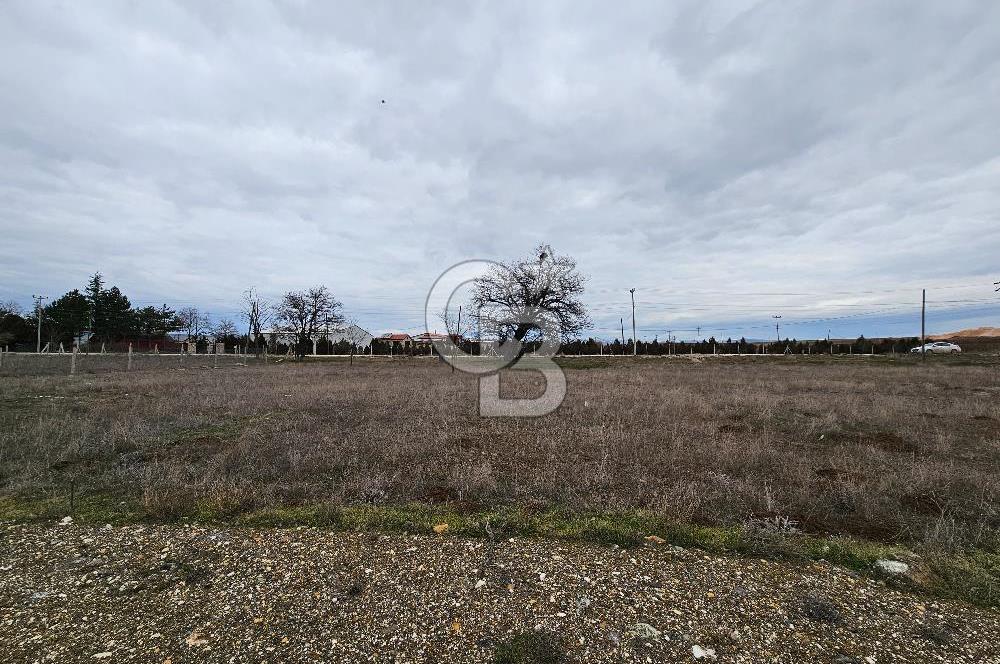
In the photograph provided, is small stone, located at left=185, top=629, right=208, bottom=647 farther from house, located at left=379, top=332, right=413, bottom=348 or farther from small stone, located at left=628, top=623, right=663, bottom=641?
house, located at left=379, top=332, right=413, bottom=348

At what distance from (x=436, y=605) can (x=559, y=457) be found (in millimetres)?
4158

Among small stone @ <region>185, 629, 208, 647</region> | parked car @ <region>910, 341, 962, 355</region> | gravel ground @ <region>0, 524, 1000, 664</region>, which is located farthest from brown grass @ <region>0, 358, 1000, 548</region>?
parked car @ <region>910, 341, 962, 355</region>

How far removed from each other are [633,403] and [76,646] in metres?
11.5

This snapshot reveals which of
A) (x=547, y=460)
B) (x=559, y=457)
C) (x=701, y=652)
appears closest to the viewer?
(x=701, y=652)

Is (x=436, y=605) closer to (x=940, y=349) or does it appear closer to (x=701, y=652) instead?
(x=701, y=652)

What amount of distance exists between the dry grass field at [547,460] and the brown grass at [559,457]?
35mm

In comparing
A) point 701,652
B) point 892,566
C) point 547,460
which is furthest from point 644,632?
point 547,460

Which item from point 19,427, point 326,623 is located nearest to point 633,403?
point 326,623

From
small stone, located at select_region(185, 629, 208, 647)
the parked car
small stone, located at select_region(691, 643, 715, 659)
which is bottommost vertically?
small stone, located at select_region(691, 643, 715, 659)

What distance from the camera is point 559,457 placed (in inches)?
271

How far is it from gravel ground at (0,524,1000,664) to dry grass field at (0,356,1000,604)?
2.99ft

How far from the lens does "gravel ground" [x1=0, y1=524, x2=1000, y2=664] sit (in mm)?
2553

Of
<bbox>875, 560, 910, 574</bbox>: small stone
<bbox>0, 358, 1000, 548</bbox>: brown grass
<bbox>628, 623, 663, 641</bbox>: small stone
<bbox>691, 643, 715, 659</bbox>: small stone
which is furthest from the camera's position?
<bbox>0, 358, 1000, 548</bbox>: brown grass

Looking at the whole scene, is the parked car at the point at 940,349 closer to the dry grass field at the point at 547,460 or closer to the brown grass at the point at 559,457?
the dry grass field at the point at 547,460
